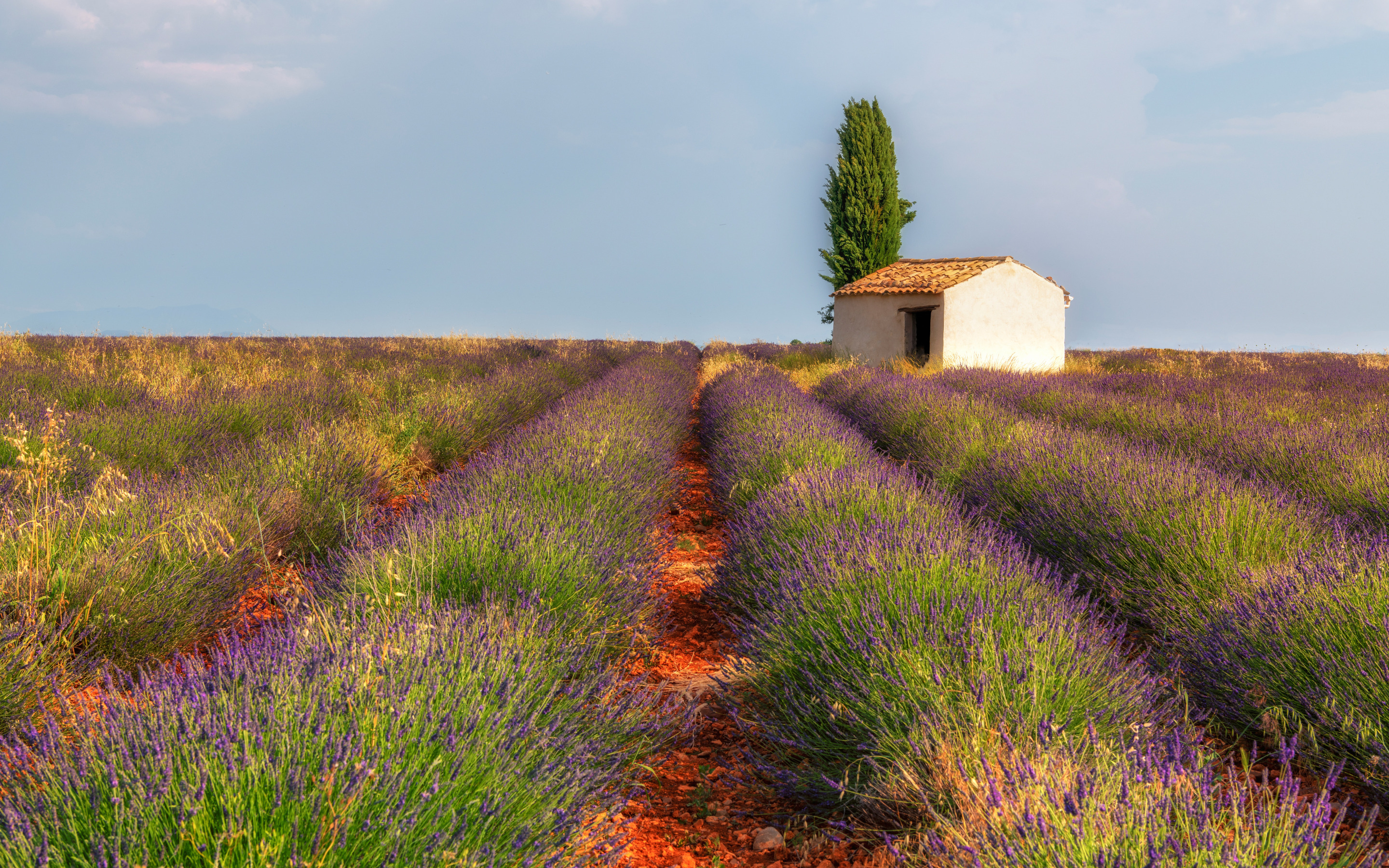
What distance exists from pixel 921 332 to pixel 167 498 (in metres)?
17.8

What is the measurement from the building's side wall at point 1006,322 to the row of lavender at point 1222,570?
10238mm

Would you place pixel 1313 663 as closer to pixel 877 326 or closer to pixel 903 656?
pixel 903 656

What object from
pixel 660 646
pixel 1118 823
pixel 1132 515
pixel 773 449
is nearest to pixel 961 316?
pixel 773 449

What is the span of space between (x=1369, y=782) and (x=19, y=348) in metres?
18.9

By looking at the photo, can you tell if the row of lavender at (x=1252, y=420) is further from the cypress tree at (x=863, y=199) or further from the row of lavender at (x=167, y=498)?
the cypress tree at (x=863, y=199)

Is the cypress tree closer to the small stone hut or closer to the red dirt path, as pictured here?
the small stone hut

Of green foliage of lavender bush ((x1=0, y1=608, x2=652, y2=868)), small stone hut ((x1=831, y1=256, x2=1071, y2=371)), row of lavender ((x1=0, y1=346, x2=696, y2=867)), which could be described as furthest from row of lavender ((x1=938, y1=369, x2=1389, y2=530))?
green foliage of lavender bush ((x1=0, y1=608, x2=652, y2=868))

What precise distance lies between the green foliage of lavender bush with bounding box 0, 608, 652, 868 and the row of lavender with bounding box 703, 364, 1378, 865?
769 mm

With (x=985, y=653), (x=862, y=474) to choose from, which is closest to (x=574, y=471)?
(x=862, y=474)

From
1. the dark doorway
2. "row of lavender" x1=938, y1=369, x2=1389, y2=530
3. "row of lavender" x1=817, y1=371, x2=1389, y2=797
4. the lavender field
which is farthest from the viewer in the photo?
the dark doorway

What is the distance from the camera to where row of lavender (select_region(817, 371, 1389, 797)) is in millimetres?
2453

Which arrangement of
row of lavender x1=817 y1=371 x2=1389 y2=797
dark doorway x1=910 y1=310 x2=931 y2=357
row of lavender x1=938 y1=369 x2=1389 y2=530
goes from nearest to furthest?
row of lavender x1=817 y1=371 x2=1389 y2=797, row of lavender x1=938 y1=369 x2=1389 y2=530, dark doorway x1=910 y1=310 x2=931 y2=357

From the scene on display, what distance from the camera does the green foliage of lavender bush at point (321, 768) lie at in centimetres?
127

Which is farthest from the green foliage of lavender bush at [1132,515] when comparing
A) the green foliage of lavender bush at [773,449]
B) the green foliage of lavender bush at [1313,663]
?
the green foliage of lavender bush at [773,449]
